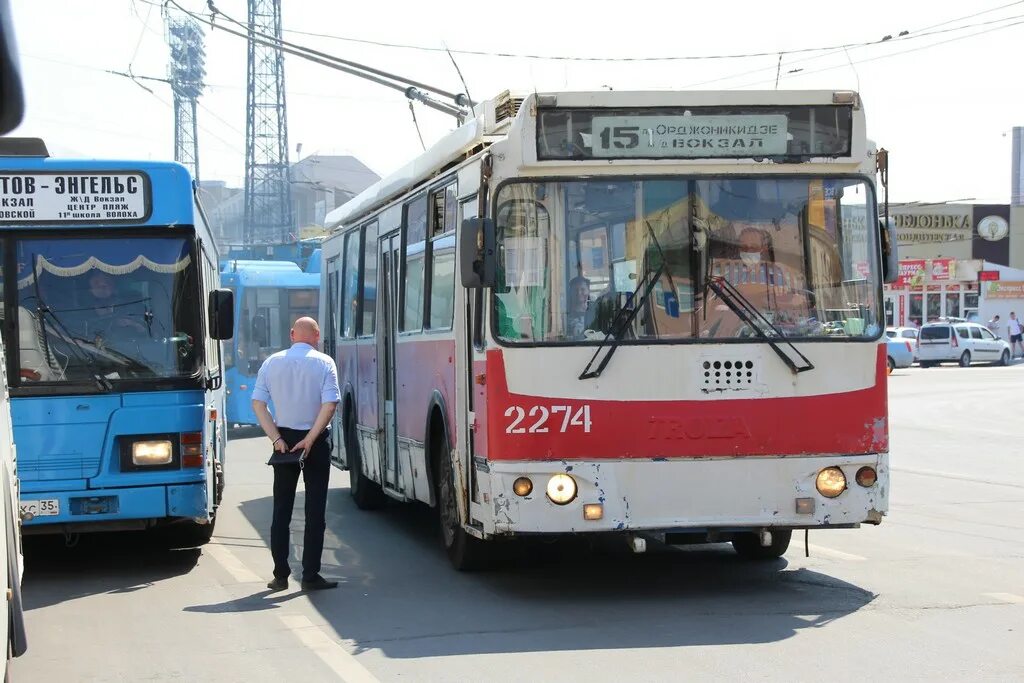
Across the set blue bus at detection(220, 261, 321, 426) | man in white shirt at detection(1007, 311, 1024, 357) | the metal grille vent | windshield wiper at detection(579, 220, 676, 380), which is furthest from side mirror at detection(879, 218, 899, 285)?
man in white shirt at detection(1007, 311, 1024, 357)

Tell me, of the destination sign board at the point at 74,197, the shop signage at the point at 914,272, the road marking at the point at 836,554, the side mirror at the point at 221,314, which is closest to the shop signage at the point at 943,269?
the shop signage at the point at 914,272

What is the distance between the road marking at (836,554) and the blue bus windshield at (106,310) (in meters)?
4.79

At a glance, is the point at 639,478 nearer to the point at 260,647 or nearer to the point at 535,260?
the point at 535,260

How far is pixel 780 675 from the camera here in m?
7.07

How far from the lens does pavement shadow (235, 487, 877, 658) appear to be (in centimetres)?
817


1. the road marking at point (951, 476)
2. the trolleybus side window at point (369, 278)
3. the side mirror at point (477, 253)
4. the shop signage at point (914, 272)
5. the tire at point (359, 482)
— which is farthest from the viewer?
the shop signage at point (914, 272)

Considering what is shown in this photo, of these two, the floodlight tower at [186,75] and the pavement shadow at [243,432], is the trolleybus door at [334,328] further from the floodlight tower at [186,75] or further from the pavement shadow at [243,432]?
the floodlight tower at [186,75]

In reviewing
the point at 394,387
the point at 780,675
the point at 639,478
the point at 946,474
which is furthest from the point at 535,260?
the point at 946,474

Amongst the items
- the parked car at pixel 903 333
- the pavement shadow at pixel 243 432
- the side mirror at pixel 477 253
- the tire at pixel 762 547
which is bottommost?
the pavement shadow at pixel 243 432

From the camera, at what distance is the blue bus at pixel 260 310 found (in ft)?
93.5

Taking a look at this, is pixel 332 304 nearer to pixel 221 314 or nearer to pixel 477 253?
pixel 221 314

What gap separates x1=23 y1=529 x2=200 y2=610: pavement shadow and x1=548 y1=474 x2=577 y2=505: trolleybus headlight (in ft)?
10.5

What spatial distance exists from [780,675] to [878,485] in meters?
2.39

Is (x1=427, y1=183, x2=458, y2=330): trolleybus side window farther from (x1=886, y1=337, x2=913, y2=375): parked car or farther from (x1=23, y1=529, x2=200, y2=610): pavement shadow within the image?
(x1=886, y1=337, x2=913, y2=375): parked car
